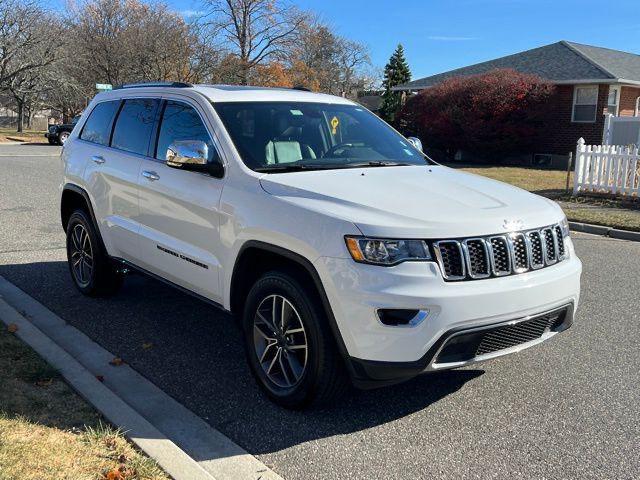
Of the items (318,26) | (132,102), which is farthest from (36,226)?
(318,26)

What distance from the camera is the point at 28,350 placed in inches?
177

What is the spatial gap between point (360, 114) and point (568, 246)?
2.10m

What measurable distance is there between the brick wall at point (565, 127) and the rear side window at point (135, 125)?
2237 centimetres

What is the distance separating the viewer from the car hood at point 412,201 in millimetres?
3352

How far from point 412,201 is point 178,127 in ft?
6.96

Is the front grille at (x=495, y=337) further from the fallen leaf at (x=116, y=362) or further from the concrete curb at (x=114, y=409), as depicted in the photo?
the fallen leaf at (x=116, y=362)

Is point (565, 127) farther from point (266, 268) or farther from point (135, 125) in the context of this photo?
point (266, 268)

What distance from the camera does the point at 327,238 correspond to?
3.38m

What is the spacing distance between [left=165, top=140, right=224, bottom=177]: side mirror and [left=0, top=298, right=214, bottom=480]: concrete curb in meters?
1.53

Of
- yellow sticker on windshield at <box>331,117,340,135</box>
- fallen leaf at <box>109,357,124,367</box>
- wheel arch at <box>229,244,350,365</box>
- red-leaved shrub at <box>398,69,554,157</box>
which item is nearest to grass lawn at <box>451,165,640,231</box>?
red-leaved shrub at <box>398,69,554,157</box>

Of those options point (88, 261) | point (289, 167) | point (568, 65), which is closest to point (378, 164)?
point (289, 167)

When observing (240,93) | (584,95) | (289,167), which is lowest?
(289,167)

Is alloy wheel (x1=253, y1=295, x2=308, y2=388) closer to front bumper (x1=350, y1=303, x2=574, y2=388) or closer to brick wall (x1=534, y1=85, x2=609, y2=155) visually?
front bumper (x1=350, y1=303, x2=574, y2=388)

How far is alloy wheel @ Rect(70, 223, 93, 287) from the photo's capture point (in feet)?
19.7
